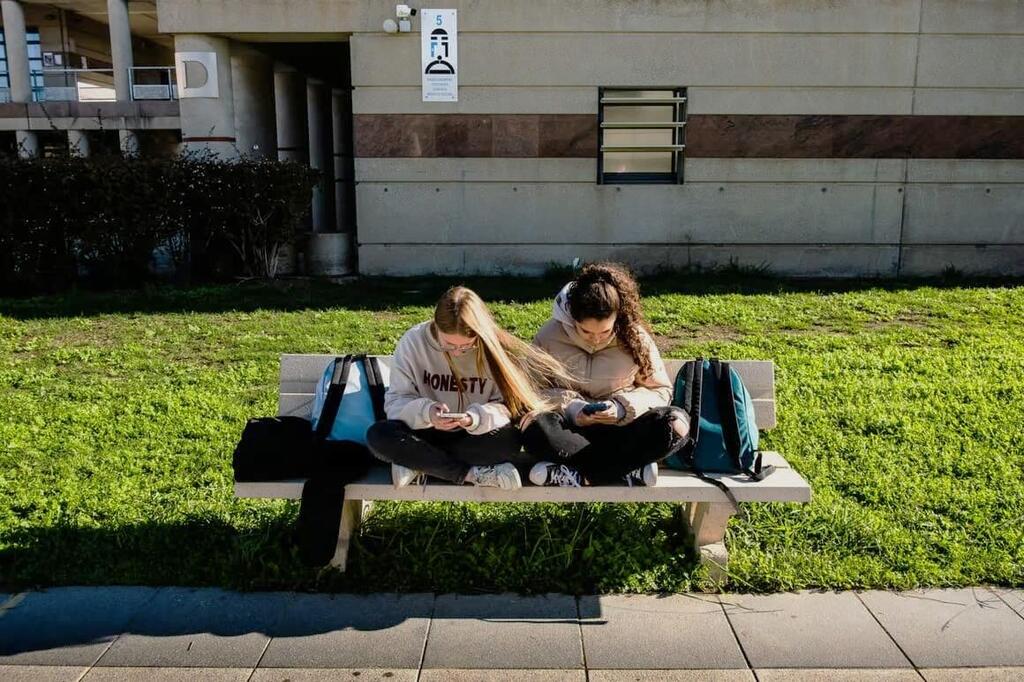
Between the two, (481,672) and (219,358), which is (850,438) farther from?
(219,358)

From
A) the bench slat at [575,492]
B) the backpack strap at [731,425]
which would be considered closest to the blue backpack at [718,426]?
the backpack strap at [731,425]

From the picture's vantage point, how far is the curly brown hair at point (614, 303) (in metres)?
3.93

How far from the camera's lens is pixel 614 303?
3.94 m

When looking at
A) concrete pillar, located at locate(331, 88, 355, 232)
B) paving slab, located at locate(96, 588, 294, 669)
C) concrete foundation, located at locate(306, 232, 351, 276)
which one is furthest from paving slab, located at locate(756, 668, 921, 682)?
concrete pillar, located at locate(331, 88, 355, 232)

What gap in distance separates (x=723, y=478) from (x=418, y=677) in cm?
151

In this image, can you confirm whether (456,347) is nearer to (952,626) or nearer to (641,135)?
(952,626)

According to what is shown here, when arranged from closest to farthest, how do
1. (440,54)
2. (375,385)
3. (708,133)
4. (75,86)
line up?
(375,385) < (440,54) < (708,133) < (75,86)

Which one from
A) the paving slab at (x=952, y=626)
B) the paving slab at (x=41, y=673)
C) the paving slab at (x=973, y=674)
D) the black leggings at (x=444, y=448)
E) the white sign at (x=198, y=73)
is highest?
the white sign at (x=198, y=73)

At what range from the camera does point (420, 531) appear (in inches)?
164

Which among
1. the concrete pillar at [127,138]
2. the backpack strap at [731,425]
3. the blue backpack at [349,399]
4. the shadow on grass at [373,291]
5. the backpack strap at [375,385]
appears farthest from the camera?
the concrete pillar at [127,138]

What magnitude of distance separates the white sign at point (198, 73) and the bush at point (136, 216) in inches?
57.6

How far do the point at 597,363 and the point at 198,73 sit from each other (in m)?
9.76

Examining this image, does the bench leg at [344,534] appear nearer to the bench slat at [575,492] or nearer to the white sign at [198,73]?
the bench slat at [575,492]

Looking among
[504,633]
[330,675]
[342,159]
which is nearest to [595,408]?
[504,633]
